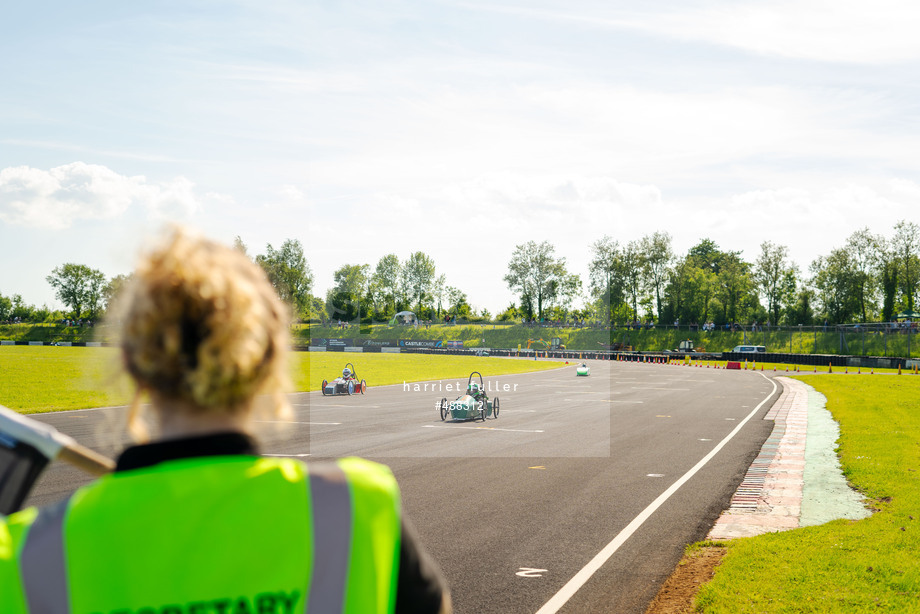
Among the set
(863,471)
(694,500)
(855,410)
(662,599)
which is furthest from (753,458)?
(855,410)

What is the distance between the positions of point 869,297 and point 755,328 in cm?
2096

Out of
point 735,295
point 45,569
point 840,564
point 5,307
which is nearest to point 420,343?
point 735,295

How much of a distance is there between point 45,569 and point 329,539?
49cm

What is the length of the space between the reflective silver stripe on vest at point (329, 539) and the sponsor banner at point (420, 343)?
84206 millimetres

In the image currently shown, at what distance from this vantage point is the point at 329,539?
55.1 inches

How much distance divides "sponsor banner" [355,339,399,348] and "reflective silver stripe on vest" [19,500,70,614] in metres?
80.6

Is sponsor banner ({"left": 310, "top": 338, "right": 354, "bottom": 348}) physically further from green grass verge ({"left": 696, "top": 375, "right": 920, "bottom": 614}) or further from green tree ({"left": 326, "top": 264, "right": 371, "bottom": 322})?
green grass verge ({"left": 696, "top": 375, "right": 920, "bottom": 614})

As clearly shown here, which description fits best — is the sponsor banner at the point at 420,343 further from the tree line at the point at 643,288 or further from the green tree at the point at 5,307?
the green tree at the point at 5,307

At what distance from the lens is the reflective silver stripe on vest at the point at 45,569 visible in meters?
1.26

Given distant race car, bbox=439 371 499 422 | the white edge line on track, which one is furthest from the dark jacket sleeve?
distant race car, bbox=439 371 499 422

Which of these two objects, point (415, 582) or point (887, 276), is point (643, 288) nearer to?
point (887, 276)

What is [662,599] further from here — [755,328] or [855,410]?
[755,328]

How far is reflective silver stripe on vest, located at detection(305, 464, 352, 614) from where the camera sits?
4.59 feet

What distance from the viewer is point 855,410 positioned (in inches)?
811
